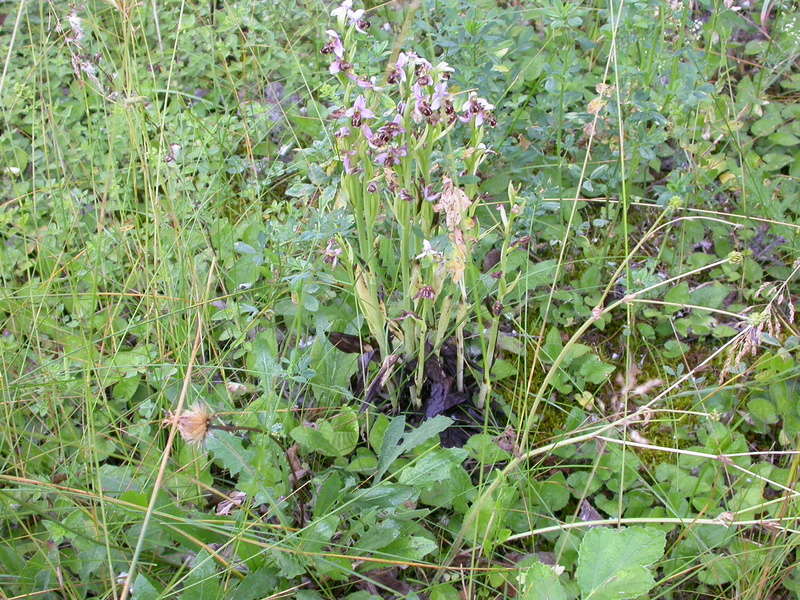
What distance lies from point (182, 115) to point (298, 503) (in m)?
1.35

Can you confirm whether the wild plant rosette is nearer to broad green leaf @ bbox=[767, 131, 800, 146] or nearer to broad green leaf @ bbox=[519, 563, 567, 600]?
broad green leaf @ bbox=[519, 563, 567, 600]

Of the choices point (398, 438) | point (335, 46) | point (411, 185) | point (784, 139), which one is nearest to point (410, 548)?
point (398, 438)

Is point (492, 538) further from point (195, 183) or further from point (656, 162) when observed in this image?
point (195, 183)

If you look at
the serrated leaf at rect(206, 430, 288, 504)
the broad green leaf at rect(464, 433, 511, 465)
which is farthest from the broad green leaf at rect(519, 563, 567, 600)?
the serrated leaf at rect(206, 430, 288, 504)

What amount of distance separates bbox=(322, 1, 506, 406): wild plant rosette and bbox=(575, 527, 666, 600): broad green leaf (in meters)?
0.52

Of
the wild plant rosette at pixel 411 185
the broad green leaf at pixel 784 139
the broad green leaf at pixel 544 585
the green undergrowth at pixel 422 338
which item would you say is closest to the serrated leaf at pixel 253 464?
the green undergrowth at pixel 422 338

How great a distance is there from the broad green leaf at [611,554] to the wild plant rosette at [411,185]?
1.71 ft

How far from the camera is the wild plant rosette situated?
4.42 feet

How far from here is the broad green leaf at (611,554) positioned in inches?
49.4

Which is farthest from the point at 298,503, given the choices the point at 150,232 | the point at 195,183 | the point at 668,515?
the point at 195,183

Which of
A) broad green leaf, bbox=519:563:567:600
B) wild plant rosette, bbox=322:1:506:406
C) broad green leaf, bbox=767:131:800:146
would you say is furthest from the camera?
broad green leaf, bbox=767:131:800:146

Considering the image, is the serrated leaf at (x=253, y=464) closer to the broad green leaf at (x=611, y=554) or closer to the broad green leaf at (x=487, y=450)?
the broad green leaf at (x=487, y=450)

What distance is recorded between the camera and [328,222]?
162 centimetres

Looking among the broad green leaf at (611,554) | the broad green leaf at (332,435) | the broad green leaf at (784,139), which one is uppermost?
the broad green leaf at (784,139)
